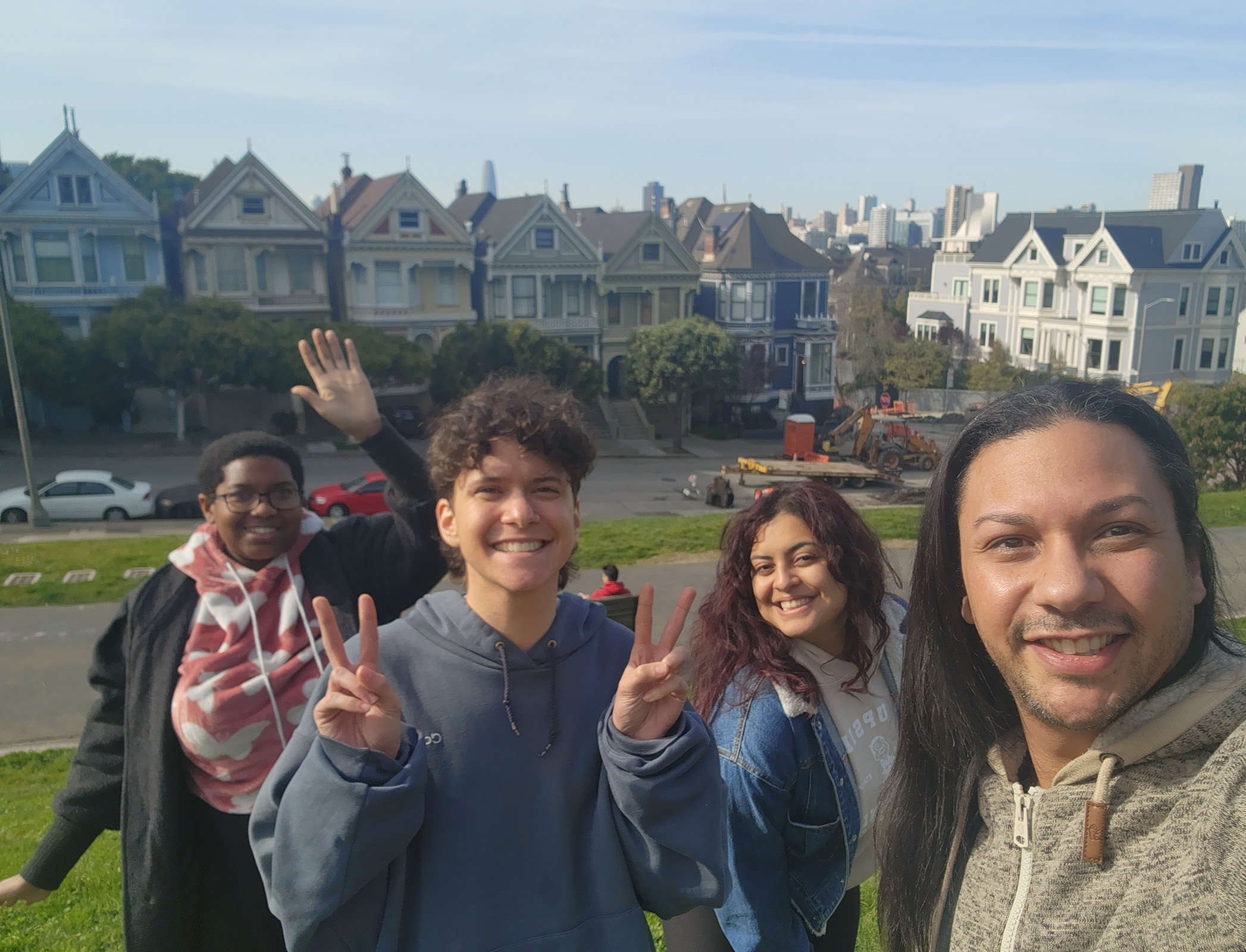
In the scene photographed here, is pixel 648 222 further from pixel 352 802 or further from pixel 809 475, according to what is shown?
pixel 352 802

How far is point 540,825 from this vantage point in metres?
2.29

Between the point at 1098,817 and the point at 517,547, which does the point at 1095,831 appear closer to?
the point at 1098,817

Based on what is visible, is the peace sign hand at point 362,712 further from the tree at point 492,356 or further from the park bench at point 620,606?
the tree at point 492,356

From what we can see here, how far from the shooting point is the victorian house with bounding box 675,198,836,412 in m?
40.7

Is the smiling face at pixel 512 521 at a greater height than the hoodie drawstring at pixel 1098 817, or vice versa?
the smiling face at pixel 512 521

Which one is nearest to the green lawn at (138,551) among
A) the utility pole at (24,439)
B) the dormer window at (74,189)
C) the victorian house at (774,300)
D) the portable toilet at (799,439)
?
the utility pole at (24,439)

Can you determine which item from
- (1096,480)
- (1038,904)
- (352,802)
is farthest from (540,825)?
(1096,480)

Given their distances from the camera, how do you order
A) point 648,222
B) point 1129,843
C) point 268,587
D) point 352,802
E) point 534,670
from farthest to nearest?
point 648,222 < point 268,587 < point 534,670 < point 352,802 < point 1129,843

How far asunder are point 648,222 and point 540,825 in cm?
3801

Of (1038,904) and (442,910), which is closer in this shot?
(1038,904)

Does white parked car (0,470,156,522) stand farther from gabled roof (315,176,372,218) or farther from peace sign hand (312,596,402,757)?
peace sign hand (312,596,402,757)

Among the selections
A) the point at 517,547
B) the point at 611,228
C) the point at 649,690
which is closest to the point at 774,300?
the point at 611,228

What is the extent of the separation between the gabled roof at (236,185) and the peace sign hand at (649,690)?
3339 centimetres

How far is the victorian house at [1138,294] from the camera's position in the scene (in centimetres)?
4025
